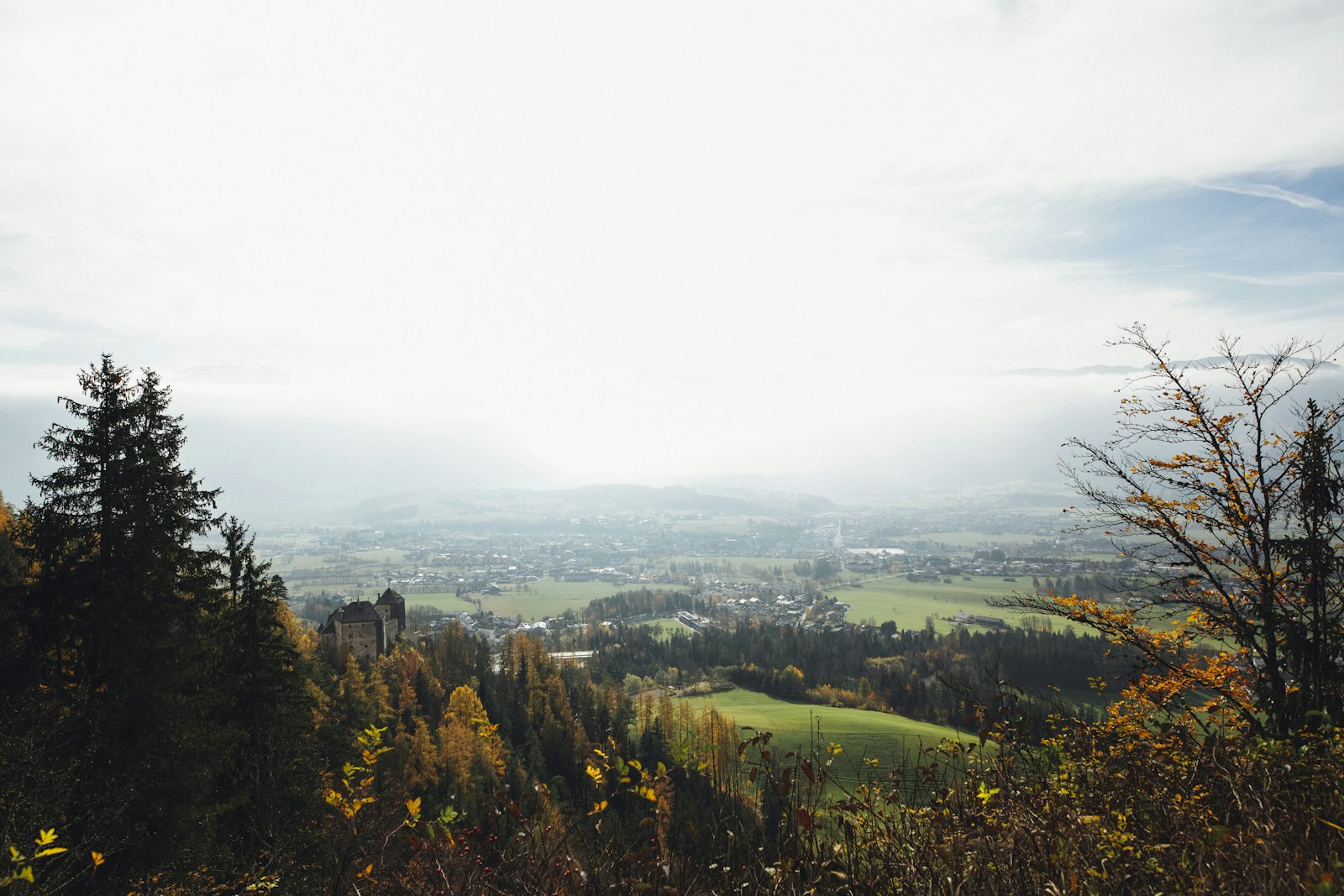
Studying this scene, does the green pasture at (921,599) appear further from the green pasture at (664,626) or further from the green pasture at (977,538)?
the green pasture at (977,538)

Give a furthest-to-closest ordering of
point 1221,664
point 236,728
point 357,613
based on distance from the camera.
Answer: point 357,613 < point 236,728 < point 1221,664

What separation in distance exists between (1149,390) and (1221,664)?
12.6ft

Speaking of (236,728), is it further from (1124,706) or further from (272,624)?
(1124,706)

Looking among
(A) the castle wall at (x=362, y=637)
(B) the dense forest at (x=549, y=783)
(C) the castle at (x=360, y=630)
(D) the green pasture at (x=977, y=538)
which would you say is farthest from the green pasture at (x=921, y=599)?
(B) the dense forest at (x=549, y=783)

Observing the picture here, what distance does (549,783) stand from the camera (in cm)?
985

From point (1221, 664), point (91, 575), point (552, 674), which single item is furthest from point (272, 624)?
point (552, 674)

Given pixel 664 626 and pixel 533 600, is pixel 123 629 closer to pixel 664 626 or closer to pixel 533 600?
pixel 664 626

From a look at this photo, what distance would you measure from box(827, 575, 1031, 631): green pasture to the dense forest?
221 feet

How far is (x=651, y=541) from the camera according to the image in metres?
187

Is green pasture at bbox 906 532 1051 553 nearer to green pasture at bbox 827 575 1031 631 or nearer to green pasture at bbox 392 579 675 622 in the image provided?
green pasture at bbox 827 575 1031 631

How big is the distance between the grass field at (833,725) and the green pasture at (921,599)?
29379 millimetres

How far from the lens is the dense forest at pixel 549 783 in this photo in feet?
10.7

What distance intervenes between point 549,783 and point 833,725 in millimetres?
34146

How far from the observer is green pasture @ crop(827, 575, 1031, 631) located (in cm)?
7800
